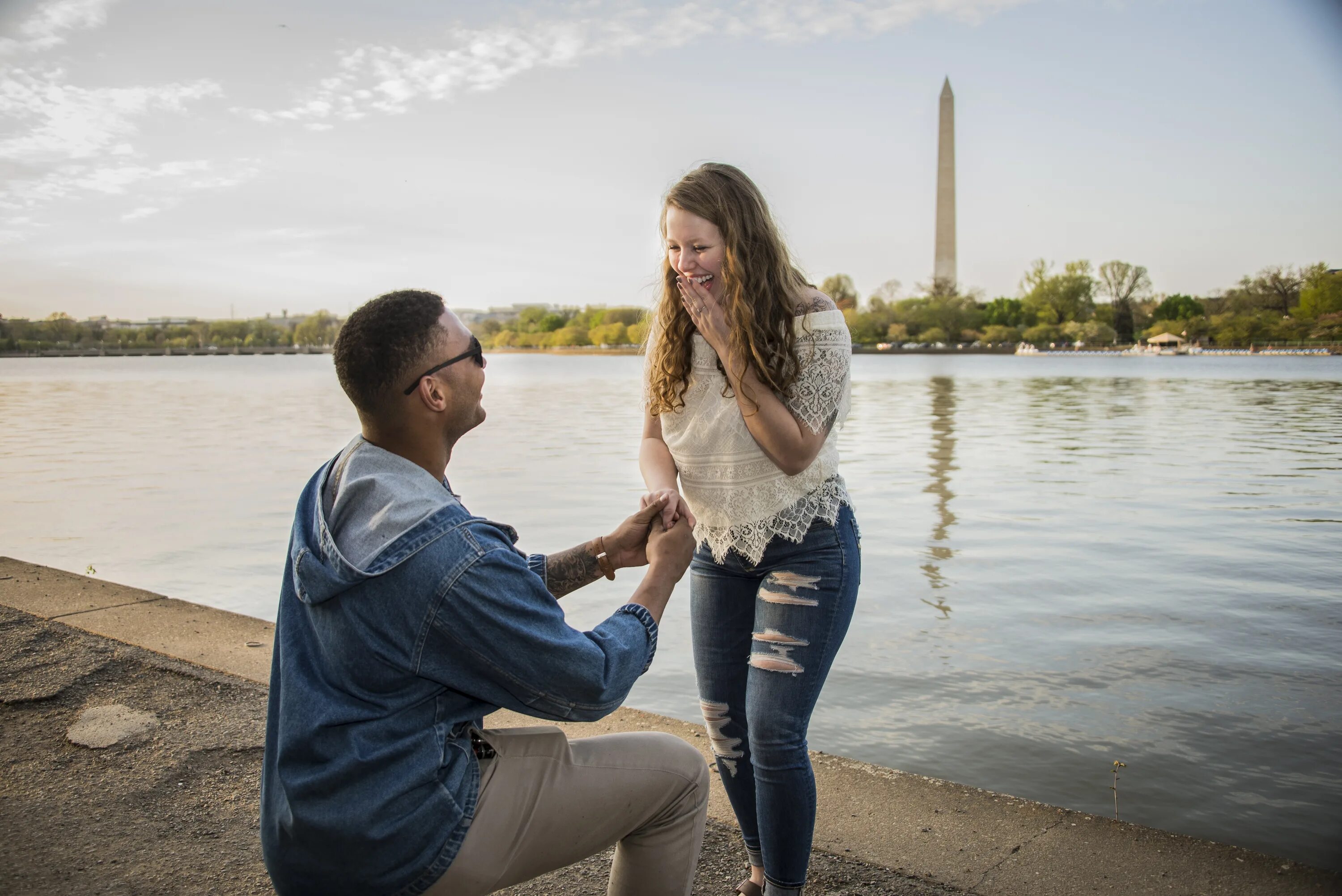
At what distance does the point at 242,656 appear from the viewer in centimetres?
500

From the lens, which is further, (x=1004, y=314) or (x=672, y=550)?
(x=1004, y=314)

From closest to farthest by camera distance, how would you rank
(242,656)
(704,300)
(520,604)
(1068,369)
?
(520,604)
(704,300)
(242,656)
(1068,369)

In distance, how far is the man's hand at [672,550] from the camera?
2.18 m

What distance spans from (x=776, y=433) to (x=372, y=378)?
3.63ft

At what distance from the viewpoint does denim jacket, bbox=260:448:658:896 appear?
1.69 metres

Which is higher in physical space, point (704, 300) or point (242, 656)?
point (704, 300)

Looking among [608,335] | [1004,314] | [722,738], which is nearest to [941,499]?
[722,738]

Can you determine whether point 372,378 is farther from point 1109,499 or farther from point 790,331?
point 1109,499

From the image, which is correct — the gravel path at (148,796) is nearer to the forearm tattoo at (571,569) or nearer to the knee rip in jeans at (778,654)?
the knee rip in jeans at (778,654)

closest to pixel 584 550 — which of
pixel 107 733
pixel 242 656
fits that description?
pixel 107 733

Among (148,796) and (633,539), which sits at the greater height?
(633,539)

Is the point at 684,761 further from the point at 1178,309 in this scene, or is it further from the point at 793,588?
the point at 1178,309

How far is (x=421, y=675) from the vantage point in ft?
5.65

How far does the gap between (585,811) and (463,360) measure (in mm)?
925
